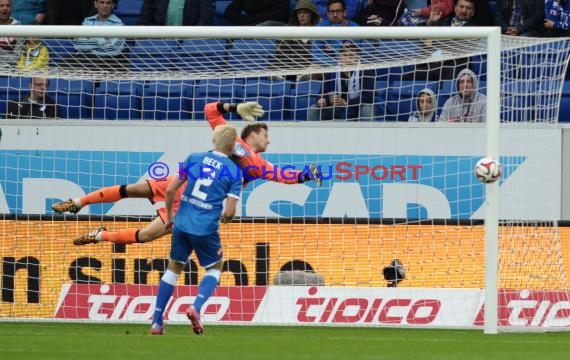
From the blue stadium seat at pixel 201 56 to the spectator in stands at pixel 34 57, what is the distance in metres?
1.45

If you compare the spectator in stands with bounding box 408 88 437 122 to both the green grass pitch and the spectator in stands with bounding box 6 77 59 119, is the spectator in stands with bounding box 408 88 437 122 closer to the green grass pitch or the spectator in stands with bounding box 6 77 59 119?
the green grass pitch

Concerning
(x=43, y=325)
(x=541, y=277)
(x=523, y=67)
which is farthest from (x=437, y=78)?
(x=43, y=325)

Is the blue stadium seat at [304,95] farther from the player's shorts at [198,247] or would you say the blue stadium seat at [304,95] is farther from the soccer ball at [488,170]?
the player's shorts at [198,247]

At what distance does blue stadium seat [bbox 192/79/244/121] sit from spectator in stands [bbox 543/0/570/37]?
4.19 m

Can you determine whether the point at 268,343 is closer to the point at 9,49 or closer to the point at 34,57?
the point at 34,57

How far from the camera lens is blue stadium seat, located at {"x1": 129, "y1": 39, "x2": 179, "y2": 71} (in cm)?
1482

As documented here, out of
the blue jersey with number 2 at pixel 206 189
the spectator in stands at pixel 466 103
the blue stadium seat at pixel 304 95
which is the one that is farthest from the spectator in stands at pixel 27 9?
the blue jersey with number 2 at pixel 206 189

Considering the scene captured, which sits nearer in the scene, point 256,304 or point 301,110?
point 256,304

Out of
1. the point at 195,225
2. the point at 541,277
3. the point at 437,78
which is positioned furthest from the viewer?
the point at 437,78

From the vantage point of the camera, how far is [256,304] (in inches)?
548

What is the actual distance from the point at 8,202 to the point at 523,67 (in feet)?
19.5

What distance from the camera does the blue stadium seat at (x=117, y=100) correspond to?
15.1 m

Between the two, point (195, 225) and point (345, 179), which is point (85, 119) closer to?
point (345, 179)

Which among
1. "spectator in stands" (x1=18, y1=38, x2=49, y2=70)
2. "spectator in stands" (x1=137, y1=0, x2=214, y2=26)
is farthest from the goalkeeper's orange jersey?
"spectator in stands" (x1=137, y1=0, x2=214, y2=26)
